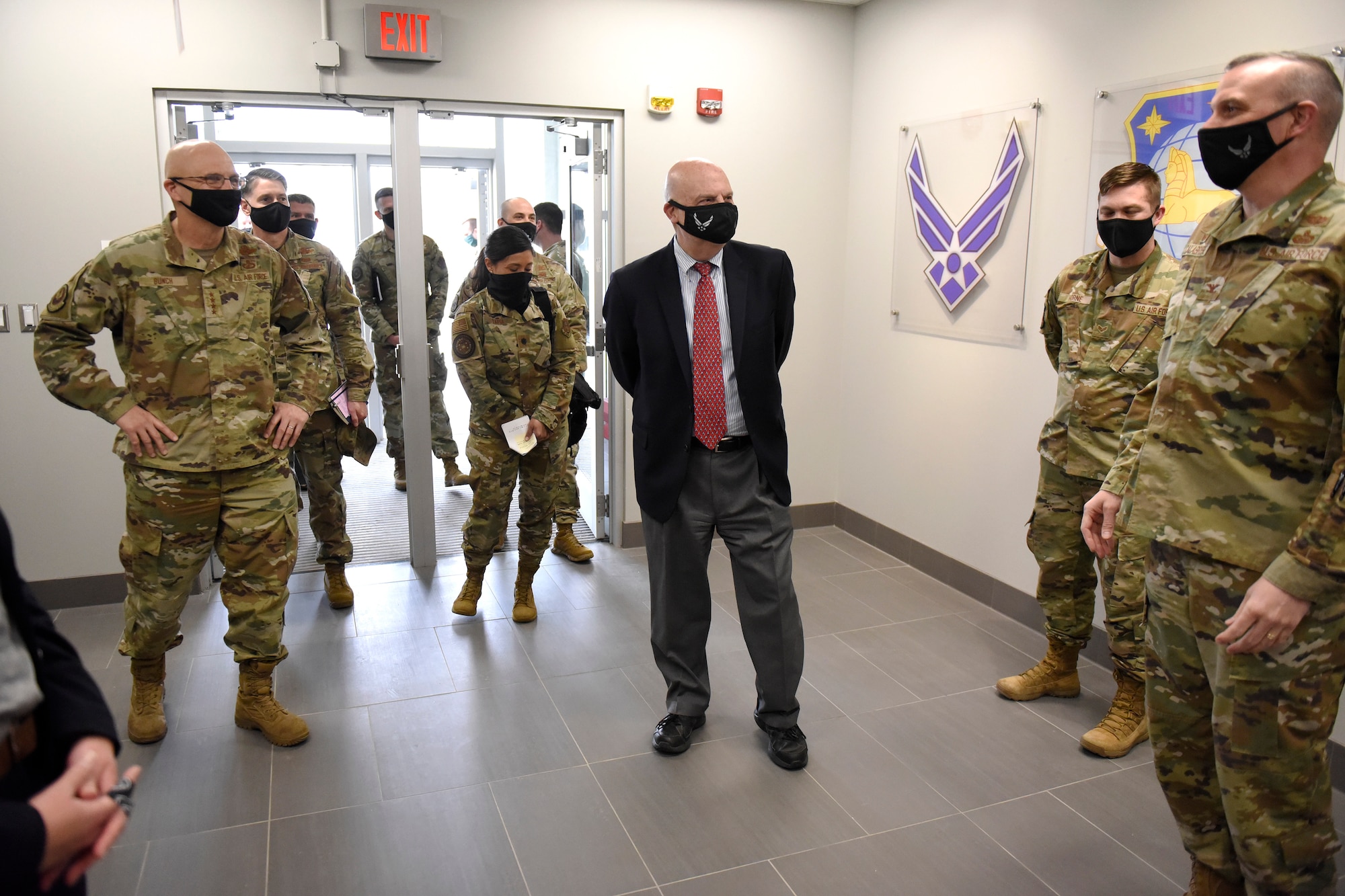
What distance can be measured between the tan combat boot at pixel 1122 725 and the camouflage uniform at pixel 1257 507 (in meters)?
0.99

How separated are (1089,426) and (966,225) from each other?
1570mm

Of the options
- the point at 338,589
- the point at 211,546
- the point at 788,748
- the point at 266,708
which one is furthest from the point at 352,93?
the point at 788,748

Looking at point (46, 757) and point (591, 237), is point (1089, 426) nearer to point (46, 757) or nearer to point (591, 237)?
point (46, 757)

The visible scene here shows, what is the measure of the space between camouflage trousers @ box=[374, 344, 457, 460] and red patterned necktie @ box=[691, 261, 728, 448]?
2764 millimetres

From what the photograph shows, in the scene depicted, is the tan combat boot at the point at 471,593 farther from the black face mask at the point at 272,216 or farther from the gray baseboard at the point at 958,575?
the gray baseboard at the point at 958,575

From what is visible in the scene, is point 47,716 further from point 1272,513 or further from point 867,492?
point 867,492

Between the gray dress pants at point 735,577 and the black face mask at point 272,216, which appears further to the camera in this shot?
the black face mask at point 272,216

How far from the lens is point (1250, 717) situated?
68.0 inches

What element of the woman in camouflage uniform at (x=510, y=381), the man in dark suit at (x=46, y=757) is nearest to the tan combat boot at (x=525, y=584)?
the woman in camouflage uniform at (x=510, y=381)

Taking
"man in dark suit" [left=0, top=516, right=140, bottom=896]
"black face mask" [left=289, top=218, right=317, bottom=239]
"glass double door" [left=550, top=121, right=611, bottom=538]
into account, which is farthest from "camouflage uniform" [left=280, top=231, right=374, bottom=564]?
"man in dark suit" [left=0, top=516, right=140, bottom=896]

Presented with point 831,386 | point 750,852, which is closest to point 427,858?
point 750,852

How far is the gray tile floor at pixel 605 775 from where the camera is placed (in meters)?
2.30

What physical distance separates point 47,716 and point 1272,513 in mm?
1917

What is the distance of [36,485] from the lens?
4.00 metres
